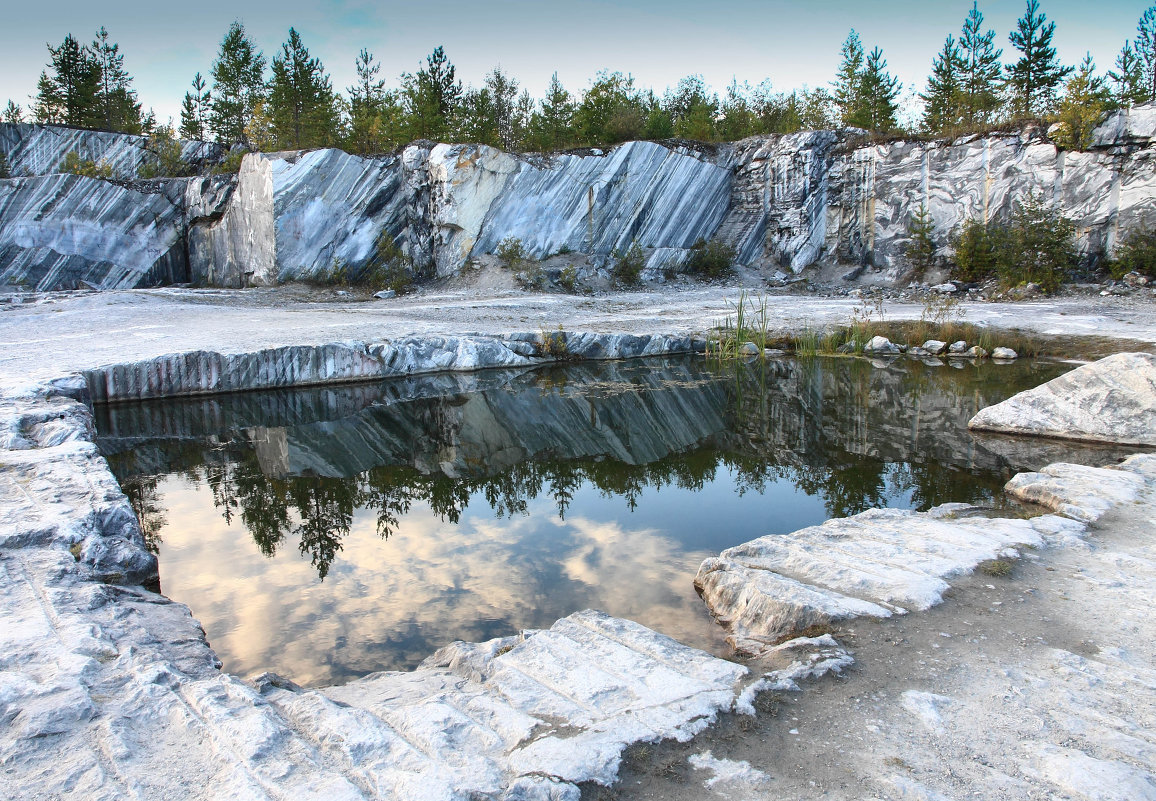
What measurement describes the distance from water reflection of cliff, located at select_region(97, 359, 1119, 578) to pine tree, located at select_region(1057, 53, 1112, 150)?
9113mm

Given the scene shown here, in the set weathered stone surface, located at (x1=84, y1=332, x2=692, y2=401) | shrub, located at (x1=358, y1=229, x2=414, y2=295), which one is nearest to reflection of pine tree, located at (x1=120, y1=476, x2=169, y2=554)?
weathered stone surface, located at (x1=84, y1=332, x2=692, y2=401)

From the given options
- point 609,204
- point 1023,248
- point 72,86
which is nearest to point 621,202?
point 609,204

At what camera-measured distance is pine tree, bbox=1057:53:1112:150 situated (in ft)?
51.7

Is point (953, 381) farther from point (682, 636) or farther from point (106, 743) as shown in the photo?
point (106, 743)

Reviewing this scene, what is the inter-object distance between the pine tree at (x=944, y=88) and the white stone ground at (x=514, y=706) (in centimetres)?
2200

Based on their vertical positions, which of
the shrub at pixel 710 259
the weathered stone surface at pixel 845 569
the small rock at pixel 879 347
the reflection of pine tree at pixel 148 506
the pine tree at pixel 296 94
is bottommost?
the reflection of pine tree at pixel 148 506

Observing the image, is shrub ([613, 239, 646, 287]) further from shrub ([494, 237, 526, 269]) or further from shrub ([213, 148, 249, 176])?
shrub ([213, 148, 249, 176])

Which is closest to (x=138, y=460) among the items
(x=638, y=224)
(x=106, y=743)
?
(x=106, y=743)

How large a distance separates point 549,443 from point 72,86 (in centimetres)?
3059

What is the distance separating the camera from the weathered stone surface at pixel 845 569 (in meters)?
3.02

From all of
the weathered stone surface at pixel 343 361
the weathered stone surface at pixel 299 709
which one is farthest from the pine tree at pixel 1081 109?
the weathered stone surface at pixel 299 709

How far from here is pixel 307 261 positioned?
56.1ft

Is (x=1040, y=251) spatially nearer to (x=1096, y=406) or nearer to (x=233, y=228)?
(x=1096, y=406)

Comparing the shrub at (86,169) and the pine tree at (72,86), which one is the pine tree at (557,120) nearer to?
the shrub at (86,169)
